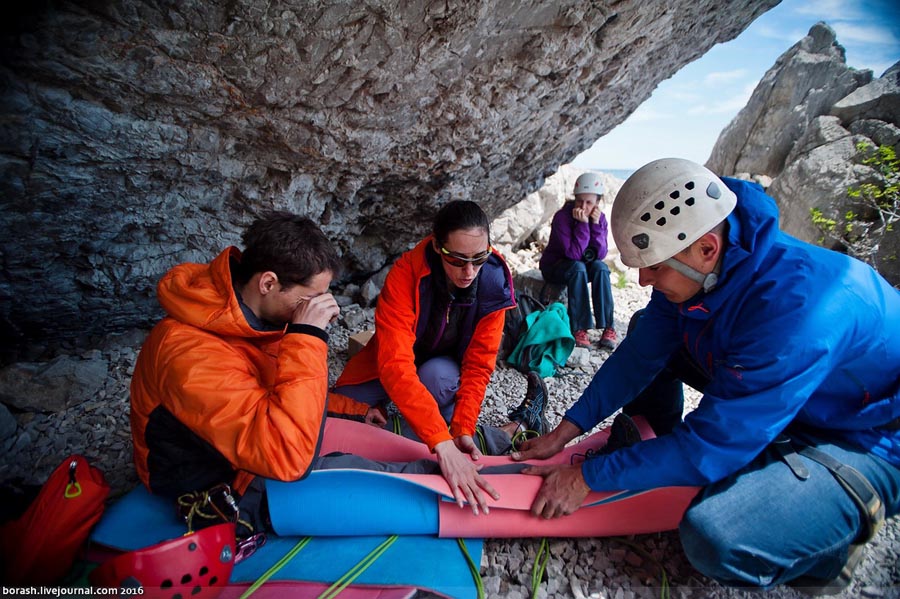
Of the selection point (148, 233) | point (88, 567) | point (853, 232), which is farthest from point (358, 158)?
point (853, 232)

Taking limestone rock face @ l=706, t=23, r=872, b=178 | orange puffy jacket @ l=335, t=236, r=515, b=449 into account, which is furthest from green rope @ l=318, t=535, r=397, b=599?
limestone rock face @ l=706, t=23, r=872, b=178

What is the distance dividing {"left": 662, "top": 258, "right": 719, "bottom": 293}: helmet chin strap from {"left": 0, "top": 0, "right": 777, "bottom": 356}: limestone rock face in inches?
82.6

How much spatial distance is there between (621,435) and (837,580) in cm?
101

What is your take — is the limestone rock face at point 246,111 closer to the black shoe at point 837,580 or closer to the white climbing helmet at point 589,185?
the white climbing helmet at point 589,185

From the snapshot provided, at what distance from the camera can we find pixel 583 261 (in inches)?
204

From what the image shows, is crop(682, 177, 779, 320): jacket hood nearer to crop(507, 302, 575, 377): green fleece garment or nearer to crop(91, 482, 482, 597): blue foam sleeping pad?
crop(91, 482, 482, 597): blue foam sleeping pad

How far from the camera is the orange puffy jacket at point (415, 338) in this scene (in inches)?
102

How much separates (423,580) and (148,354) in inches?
61.4

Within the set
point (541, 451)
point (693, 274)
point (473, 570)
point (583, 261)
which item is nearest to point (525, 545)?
point (473, 570)

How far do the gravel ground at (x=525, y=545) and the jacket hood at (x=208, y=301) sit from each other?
1.44 m

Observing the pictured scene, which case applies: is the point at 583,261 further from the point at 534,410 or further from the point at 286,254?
the point at 286,254

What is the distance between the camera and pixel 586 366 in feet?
14.6

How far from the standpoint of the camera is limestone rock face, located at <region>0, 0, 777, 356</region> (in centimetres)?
237

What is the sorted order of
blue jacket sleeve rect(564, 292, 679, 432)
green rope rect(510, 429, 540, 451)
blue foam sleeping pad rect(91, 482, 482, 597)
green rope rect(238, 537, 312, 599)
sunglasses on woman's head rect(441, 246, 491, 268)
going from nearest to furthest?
1. green rope rect(238, 537, 312, 599)
2. blue foam sleeping pad rect(91, 482, 482, 597)
3. blue jacket sleeve rect(564, 292, 679, 432)
4. sunglasses on woman's head rect(441, 246, 491, 268)
5. green rope rect(510, 429, 540, 451)
